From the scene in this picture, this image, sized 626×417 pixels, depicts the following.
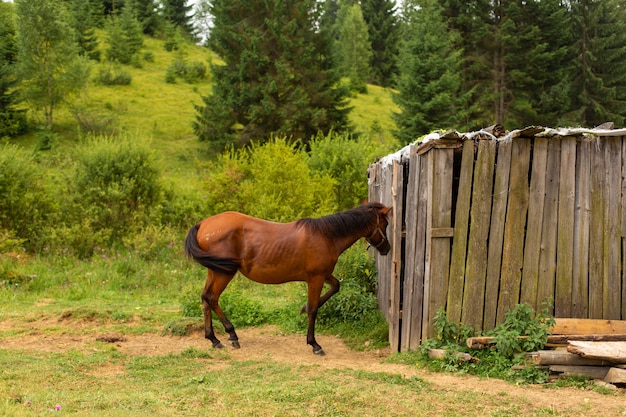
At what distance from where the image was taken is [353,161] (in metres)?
17.3

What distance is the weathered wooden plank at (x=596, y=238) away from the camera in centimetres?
580

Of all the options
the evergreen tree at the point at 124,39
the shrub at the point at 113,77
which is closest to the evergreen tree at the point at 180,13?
the evergreen tree at the point at 124,39

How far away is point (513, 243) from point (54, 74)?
1058 inches

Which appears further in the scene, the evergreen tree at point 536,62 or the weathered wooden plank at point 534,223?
the evergreen tree at point 536,62

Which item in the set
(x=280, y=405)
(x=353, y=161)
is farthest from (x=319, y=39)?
(x=280, y=405)

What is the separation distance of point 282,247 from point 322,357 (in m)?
1.47

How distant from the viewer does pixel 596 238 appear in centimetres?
582

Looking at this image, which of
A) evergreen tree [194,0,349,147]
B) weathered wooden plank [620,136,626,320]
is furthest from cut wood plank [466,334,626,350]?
evergreen tree [194,0,349,147]

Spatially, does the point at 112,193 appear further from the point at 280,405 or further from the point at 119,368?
the point at 280,405

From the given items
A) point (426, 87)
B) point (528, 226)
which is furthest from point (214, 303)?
point (426, 87)

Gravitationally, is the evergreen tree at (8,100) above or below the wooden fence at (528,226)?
above

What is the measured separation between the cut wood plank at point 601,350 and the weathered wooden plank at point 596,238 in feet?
2.29

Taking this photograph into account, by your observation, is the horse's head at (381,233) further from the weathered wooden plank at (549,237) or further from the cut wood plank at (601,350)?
the cut wood plank at (601,350)

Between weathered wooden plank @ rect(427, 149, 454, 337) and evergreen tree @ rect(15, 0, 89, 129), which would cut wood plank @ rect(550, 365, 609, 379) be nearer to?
weathered wooden plank @ rect(427, 149, 454, 337)
